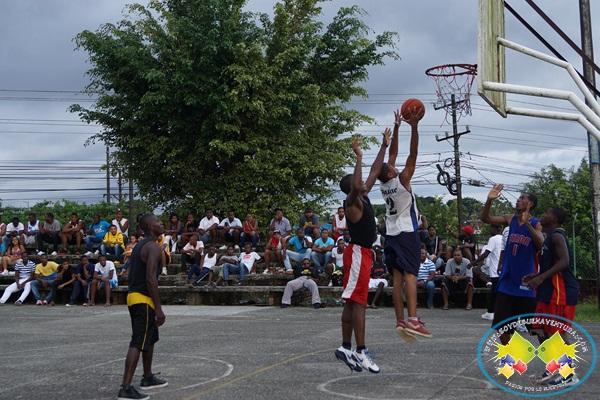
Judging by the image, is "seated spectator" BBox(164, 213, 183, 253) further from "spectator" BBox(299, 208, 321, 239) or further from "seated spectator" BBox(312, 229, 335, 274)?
"seated spectator" BBox(312, 229, 335, 274)

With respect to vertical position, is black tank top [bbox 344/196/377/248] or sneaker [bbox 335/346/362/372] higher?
black tank top [bbox 344/196/377/248]

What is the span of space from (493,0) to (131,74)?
19.5 metres

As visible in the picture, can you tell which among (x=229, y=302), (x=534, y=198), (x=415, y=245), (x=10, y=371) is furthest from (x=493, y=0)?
(x=229, y=302)

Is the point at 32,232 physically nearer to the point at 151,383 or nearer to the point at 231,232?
the point at 231,232

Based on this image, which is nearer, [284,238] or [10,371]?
[10,371]

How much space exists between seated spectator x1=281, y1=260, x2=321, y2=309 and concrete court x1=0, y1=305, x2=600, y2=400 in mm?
1891

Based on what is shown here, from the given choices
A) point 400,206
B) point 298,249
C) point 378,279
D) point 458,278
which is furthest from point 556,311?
point 298,249

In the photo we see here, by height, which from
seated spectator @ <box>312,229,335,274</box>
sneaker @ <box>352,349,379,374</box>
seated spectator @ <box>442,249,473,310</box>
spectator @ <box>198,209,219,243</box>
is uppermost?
spectator @ <box>198,209,219,243</box>

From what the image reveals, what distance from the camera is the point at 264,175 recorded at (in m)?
25.0

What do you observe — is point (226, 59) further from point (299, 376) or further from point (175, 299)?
point (299, 376)

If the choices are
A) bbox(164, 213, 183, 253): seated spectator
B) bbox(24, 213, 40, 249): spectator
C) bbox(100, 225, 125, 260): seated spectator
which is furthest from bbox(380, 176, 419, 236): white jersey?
bbox(24, 213, 40, 249): spectator

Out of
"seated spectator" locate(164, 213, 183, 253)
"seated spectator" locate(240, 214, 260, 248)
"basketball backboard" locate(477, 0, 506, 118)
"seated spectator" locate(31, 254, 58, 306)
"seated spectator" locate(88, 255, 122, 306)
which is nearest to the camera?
"basketball backboard" locate(477, 0, 506, 118)

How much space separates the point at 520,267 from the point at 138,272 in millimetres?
4096

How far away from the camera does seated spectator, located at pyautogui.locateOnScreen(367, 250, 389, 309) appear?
17.2 m
